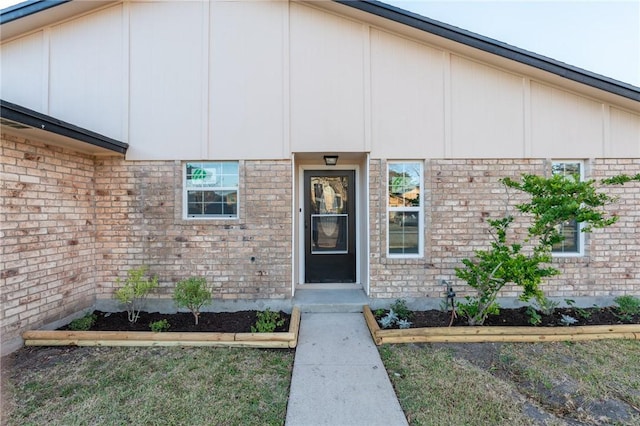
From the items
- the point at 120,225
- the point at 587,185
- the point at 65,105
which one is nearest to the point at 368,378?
the point at 587,185

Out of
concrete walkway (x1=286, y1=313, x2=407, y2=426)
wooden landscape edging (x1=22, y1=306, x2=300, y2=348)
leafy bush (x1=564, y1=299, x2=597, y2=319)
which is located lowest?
concrete walkway (x1=286, y1=313, x2=407, y2=426)

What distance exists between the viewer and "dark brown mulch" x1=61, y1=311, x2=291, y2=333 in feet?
13.4

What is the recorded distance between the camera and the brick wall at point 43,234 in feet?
11.6

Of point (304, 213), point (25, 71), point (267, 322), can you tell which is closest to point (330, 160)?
point (304, 213)

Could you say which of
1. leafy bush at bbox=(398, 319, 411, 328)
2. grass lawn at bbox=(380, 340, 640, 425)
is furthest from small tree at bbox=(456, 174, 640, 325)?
leafy bush at bbox=(398, 319, 411, 328)

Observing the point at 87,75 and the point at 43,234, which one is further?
the point at 87,75

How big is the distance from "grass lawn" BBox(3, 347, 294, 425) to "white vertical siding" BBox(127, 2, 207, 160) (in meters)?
3.00

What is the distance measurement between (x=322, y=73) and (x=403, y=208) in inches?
104

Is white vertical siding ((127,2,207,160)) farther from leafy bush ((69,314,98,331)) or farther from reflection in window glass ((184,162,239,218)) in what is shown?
leafy bush ((69,314,98,331))

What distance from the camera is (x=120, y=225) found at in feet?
15.7

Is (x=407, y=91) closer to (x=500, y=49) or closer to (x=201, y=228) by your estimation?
(x=500, y=49)

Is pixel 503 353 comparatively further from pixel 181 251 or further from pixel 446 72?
pixel 181 251

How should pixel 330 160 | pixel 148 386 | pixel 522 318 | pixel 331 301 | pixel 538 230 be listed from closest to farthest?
1. pixel 148 386
2. pixel 538 230
3. pixel 522 318
4. pixel 331 301
5. pixel 330 160

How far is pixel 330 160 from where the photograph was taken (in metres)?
5.27
